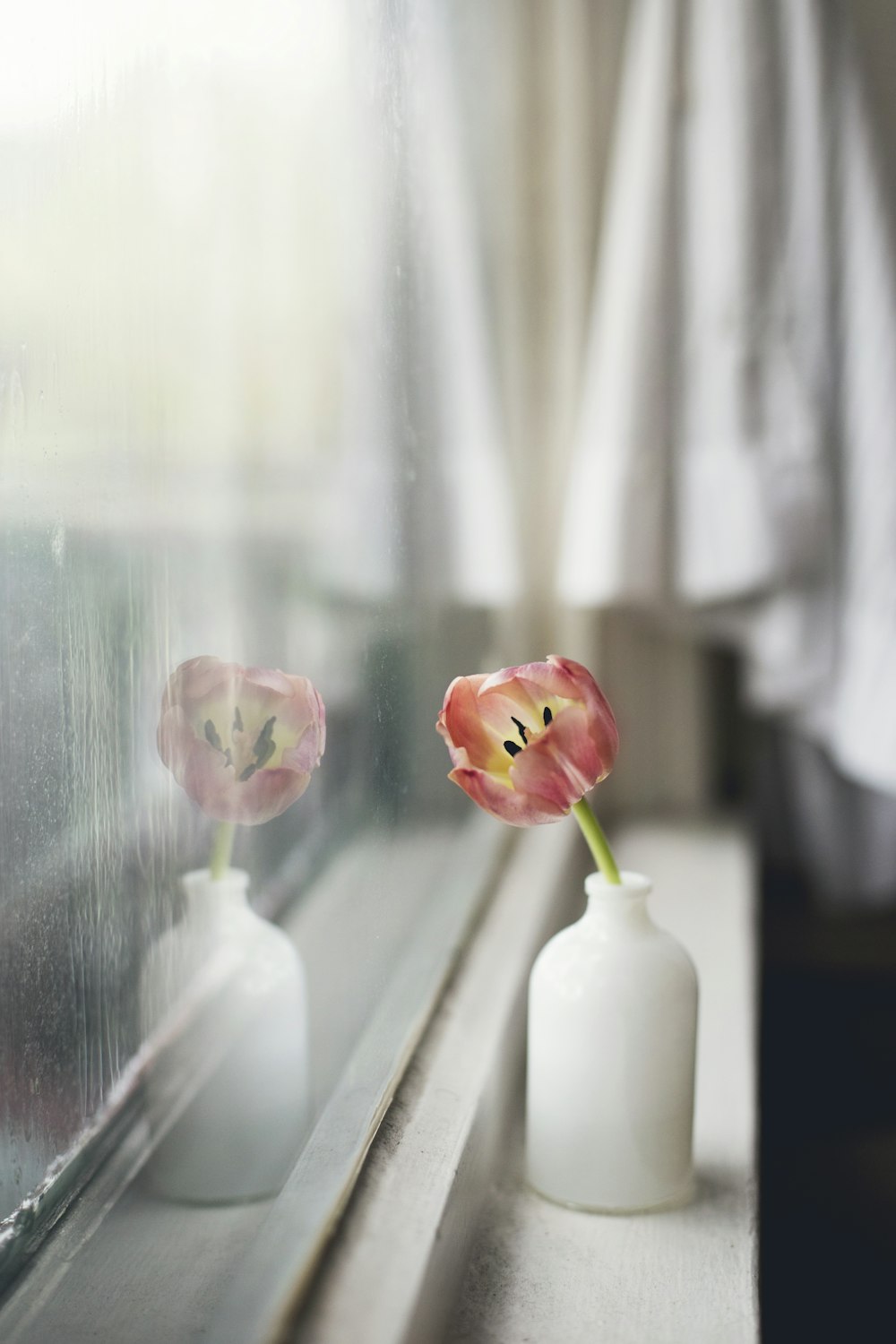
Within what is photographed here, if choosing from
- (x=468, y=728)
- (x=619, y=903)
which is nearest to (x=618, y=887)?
(x=619, y=903)

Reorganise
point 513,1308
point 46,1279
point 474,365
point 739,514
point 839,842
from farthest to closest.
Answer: point 839,842, point 739,514, point 474,365, point 513,1308, point 46,1279

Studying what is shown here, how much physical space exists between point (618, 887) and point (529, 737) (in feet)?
0.32

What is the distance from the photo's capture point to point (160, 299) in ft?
1.39

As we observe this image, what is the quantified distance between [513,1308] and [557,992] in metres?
0.12

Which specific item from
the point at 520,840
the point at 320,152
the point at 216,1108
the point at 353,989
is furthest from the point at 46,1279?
the point at 520,840

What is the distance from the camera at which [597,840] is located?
0.53m

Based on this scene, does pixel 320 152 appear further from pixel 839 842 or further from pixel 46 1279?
pixel 839 842

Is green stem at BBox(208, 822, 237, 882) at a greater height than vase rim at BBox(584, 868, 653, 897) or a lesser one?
greater

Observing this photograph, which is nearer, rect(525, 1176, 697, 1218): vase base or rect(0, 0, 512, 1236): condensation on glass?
rect(0, 0, 512, 1236): condensation on glass

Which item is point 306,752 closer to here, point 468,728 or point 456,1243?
point 468,728

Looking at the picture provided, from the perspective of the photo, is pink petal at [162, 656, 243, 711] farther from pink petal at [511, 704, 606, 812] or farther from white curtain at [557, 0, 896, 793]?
white curtain at [557, 0, 896, 793]

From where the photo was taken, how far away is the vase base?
55 centimetres

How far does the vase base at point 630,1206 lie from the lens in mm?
547

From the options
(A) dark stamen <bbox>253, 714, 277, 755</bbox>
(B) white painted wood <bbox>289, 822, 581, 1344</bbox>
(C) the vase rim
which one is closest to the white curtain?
(B) white painted wood <bbox>289, 822, 581, 1344</bbox>
